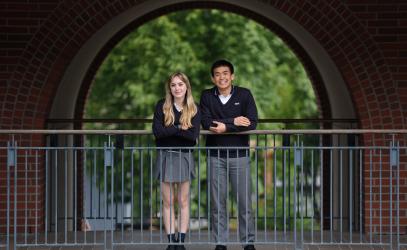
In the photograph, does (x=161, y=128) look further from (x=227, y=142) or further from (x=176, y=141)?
(x=227, y=142)

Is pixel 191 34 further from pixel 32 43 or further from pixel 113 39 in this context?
pixel 32 43

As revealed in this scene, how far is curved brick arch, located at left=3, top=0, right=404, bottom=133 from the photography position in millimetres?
11703

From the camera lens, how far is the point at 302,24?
11891 mm

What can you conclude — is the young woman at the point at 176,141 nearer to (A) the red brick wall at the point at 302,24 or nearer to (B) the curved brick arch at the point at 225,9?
(A) the red brick wall at the point at 302,24

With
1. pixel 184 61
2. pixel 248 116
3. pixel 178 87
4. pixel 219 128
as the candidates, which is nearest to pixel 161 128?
pixel 178 87

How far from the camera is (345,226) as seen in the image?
46.1 ft

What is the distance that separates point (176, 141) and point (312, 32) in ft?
9.49

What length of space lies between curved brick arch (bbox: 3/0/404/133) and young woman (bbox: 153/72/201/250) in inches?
96.9

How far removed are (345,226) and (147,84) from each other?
39.7 ft

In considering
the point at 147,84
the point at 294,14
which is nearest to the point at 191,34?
the point at 147,84

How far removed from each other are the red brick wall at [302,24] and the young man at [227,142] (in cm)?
230

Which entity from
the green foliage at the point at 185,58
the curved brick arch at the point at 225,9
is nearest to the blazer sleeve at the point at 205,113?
the curved brick arch at the point at 225,9

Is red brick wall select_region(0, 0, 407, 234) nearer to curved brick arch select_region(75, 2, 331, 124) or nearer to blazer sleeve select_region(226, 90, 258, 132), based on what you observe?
blazer sleeve select_region(226, 90, 258, 132)

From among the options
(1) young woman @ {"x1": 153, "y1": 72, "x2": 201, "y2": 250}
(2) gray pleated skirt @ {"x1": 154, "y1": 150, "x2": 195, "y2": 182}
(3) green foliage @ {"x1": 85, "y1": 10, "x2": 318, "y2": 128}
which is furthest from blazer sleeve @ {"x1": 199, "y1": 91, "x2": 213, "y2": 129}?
(3) green foliage @ {"x1": 85, "y1": 10, "x2": 318, "y2": 128}
